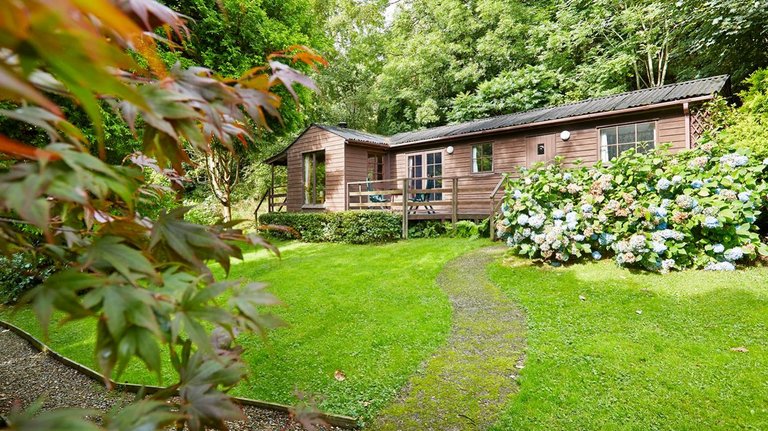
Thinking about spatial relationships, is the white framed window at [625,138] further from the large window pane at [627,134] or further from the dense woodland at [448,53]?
the dense woodland at [448,53]

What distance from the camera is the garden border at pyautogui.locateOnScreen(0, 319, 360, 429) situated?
2.42 meters

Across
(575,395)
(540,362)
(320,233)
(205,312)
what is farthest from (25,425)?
(320,233)

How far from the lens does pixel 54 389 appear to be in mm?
3146

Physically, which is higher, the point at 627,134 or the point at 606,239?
the point at 627,134

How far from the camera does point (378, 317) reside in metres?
4.23

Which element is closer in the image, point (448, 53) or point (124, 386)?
point (124, 386)

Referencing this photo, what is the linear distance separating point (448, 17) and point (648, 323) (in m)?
19.8

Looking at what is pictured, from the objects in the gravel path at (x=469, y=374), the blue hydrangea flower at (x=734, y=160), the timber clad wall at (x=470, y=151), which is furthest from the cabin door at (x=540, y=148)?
the gravel path at (x=469, y=374)

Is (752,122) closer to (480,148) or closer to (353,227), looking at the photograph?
(480,148)

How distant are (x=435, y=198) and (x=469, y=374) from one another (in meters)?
10.2

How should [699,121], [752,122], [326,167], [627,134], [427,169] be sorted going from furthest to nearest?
[427,169]
[326,167]
[627,134]
[699,121]
[752,122]

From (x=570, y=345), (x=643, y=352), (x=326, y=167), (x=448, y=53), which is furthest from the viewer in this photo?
(x=448, y=53)

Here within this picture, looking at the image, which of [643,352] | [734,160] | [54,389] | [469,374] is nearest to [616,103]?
[734,160]

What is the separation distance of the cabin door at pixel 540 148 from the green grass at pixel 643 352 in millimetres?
6237
